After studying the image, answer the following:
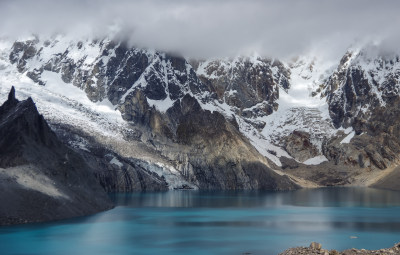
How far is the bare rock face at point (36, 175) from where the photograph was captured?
86481 mm

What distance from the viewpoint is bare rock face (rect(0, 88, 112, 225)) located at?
284ft

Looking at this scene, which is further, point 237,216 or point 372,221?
point 237,216

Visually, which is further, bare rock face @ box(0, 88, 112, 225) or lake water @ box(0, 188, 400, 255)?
bare rock face @ box(0, 88, 112, 225)

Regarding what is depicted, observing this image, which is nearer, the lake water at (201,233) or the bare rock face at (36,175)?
the lake water at (201,233)

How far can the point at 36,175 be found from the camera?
310ft

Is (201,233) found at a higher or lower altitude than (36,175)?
lower

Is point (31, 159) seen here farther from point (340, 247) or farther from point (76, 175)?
point (340, 247)

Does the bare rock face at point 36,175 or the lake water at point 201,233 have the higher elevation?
the bare rock face at point 36,175

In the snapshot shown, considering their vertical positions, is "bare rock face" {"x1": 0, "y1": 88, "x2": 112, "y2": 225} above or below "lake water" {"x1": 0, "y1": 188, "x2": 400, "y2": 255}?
above

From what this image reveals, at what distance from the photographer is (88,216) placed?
102688mm

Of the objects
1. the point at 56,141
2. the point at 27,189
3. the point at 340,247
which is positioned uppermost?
the point at 56,141

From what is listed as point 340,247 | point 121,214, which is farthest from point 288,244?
point 121,214

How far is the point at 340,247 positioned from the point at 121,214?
5459 centimetres

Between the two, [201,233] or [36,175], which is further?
[36,175]
